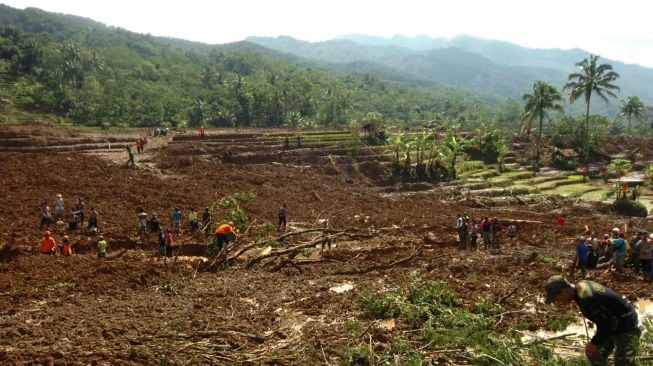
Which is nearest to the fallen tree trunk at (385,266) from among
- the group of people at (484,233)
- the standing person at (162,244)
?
the group of people at (484,233)

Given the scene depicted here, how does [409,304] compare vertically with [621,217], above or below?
above

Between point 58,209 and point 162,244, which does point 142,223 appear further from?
point 58,209

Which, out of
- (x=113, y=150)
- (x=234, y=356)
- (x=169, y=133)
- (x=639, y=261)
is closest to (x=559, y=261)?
Result: (x=639, y=261)

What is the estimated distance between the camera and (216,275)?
13.7 metres

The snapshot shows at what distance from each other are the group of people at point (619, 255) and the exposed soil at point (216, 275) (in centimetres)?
44

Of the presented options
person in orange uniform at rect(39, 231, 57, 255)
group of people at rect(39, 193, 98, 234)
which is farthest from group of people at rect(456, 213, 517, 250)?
person in orange uniform at rect(39, 231, 57, 255)

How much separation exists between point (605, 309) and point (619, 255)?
935 centimetres

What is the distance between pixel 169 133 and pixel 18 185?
28.2 meters

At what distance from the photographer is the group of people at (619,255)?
43.2 feet

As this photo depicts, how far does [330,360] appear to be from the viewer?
8.23 m

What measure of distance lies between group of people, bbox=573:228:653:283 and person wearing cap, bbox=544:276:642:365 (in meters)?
8.19

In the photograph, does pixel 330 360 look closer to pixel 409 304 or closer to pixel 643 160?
pixel 409 304

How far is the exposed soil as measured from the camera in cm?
866

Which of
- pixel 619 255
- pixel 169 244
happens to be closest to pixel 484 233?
pixel 619 255
